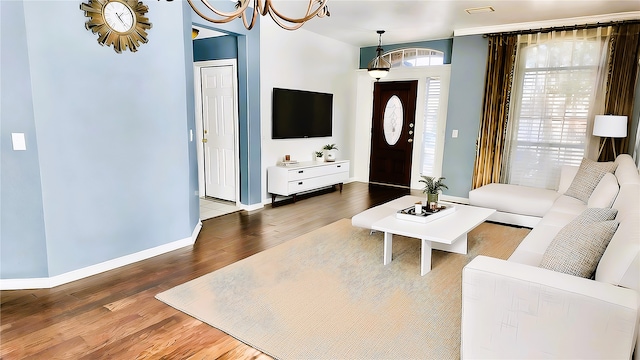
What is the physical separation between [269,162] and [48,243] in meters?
3.21

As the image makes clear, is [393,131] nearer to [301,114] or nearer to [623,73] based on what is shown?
[301,114]

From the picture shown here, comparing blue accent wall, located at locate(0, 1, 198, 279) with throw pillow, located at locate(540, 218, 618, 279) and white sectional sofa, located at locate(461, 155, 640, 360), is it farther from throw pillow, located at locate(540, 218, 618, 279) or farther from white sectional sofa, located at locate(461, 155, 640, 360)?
throw pillow, located at locate(540, 218, 618, 279)

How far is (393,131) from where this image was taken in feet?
23.7

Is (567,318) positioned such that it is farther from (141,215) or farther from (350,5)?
(350,5)

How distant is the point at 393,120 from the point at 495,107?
2079mm

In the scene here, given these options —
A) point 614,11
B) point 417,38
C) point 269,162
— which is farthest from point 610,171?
point 269,162

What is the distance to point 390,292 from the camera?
286cm

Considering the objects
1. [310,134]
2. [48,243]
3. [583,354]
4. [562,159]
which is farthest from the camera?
[310,134]

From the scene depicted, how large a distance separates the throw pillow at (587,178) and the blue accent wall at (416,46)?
298 cm

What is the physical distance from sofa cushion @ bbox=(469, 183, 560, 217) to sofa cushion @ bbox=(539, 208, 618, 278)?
2.45 metres

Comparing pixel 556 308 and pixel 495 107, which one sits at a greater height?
pixel 495 107

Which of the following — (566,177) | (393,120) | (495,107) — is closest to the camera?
(566,177)

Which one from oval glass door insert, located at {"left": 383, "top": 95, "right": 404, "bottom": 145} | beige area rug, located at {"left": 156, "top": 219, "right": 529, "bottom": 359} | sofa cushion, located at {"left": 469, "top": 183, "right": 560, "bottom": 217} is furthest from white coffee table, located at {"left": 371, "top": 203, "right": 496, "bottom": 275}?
oval glass door insert, located at {"left": 383, "top": 95, "right": 404, "bottom": 145}

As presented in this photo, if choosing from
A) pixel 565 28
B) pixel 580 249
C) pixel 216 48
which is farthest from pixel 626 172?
pixel 216 48
